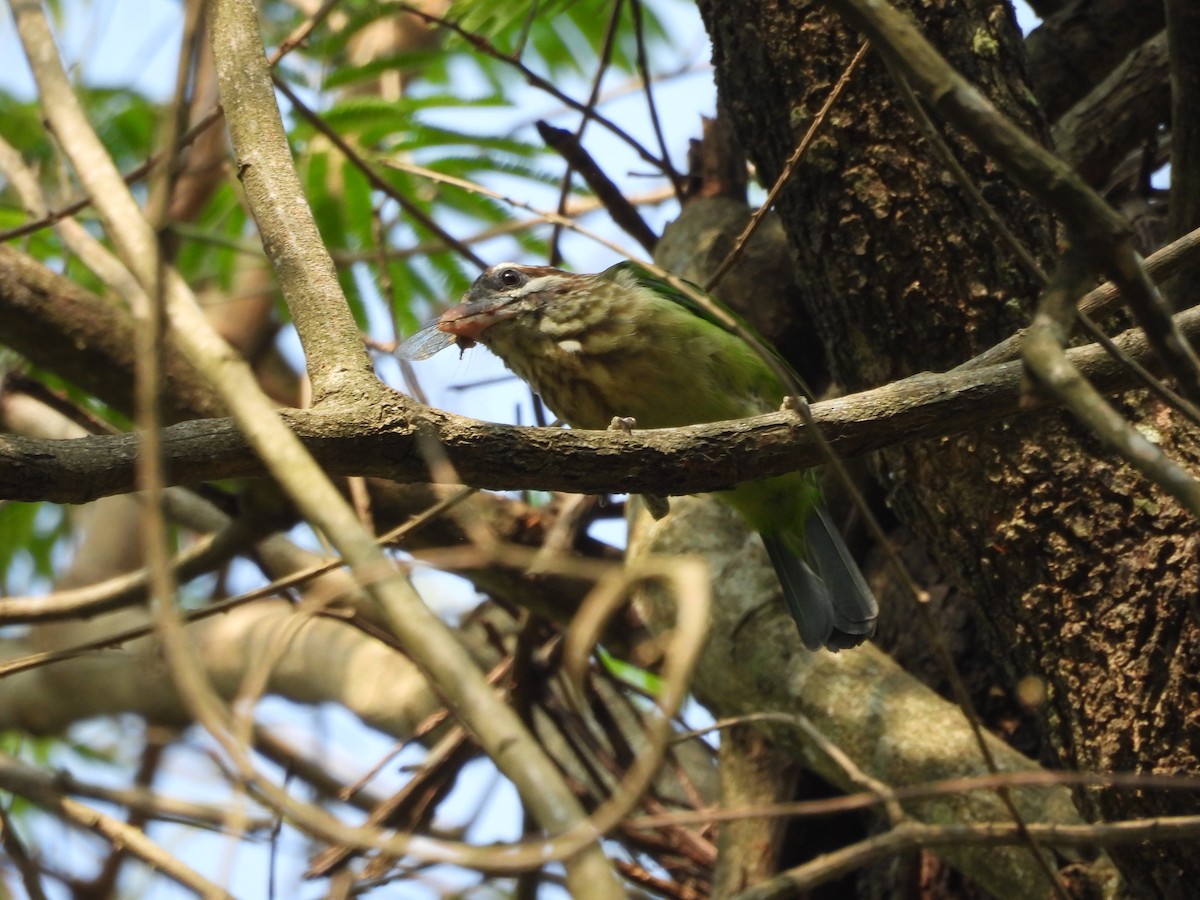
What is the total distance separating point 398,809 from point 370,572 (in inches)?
130

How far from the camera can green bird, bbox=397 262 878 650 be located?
11.8ft

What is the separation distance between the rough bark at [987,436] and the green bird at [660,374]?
45 centimetres

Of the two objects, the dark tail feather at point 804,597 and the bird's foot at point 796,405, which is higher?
the bird's foot at point 796,405

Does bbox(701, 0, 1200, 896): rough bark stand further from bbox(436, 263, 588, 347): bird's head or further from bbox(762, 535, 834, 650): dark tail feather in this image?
bbox(436, 263, 588, 347): bird's head

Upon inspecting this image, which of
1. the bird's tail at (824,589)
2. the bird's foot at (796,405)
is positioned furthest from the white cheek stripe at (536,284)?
the bird's foot at (796,405)

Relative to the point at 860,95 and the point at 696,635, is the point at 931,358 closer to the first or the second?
the point at 860,95

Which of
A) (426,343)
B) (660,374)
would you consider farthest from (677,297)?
(426,343)

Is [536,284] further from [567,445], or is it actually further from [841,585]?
→ [567,445]

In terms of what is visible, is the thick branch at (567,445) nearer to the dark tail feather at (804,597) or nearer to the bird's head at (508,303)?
the dark tail feather at (804,597)

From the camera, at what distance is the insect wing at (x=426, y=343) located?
12.5 feet

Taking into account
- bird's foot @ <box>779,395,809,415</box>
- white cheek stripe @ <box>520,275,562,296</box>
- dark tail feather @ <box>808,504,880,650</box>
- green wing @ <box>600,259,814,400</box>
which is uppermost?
white cheek stripe @ <box>520,275,562,296</box>

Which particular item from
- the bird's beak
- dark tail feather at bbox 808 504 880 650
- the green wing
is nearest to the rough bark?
dark tail feather at bbox 808 504 880 650

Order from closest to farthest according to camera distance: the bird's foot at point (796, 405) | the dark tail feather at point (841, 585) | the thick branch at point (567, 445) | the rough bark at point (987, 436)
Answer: the thick branch at point (567, 445)
the bird's foot at point (796, 405)
the rough bark at point (987, 436)
the dark tail feather at point (841, 585)

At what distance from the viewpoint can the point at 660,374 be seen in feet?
11.9
